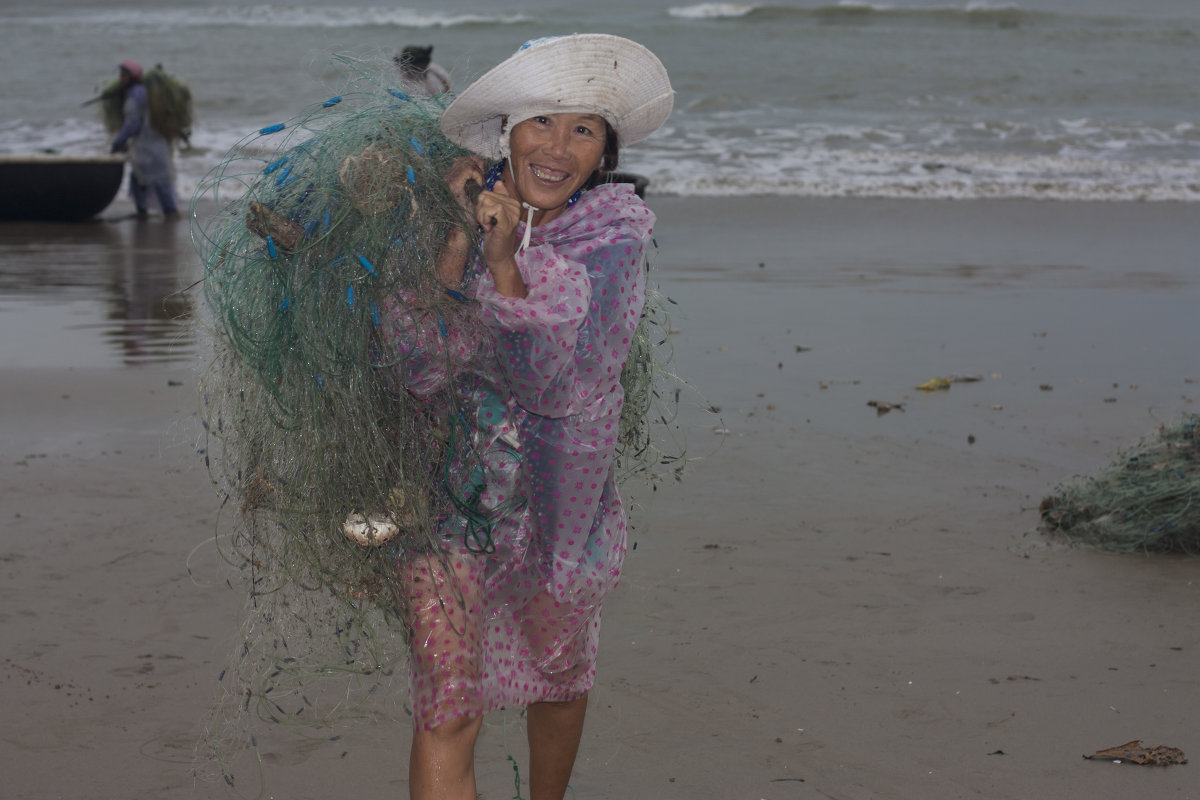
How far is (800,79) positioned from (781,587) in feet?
77.9

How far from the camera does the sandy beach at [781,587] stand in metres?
3.24

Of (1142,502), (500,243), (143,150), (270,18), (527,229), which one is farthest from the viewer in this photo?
(270,18)

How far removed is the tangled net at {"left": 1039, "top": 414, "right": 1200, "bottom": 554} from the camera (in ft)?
15.5

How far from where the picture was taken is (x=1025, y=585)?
4.42 metres

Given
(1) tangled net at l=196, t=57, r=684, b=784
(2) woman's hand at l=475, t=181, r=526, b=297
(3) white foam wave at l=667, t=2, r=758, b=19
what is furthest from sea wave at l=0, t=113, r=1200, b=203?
(3) white foam wave at l=667, t=2, r=758, b=19

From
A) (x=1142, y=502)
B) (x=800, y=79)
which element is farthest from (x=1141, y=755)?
(x=800, y=79)

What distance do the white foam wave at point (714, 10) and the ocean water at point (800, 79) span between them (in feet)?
0.43

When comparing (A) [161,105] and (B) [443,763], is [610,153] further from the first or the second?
(A) [161,105]

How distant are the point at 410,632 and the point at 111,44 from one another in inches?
1362

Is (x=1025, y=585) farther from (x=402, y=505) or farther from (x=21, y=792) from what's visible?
(x=21, y=792)

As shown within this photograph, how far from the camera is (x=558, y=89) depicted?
244 cm

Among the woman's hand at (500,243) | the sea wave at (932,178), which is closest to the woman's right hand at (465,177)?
the woman's hand at (500,243)

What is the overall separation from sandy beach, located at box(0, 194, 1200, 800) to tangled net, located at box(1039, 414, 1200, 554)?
4.3 inches

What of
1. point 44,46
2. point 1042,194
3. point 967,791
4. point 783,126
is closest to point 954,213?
point 1042,194
